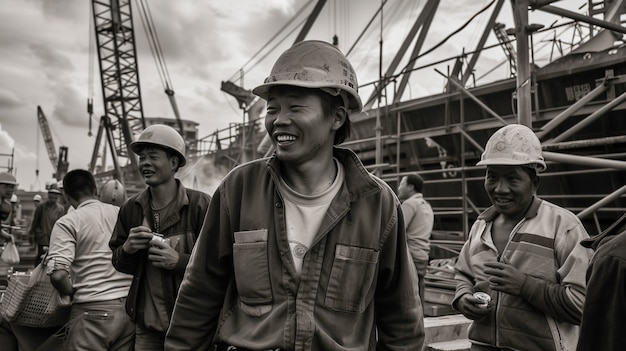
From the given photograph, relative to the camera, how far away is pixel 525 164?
2.92m

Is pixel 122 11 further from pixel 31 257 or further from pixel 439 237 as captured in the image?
pixel 439 237

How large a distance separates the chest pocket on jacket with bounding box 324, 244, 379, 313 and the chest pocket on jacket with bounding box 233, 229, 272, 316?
225 mm

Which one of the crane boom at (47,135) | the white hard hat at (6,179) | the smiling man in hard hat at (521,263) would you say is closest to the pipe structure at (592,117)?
the smiling man in hard hat at (521,263)

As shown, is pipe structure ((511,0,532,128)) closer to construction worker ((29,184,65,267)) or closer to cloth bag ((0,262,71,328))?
cloth bag ((0,262,71,328))

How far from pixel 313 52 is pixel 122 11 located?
1438 inches

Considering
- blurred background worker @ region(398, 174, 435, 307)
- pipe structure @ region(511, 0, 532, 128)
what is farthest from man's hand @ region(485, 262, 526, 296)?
pipe structure @ region(511, 0, 532, 128)

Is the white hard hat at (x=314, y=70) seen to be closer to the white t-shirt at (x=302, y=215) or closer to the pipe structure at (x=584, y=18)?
the white t-shirt at (x=302, y=215)

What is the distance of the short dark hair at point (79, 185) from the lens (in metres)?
4.09

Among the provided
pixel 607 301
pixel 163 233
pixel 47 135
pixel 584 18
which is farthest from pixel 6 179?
pixel 47 135

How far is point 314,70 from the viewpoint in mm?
1974

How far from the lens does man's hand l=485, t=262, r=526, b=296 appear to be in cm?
264

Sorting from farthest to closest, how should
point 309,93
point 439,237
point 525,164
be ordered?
1. point 439,237
2. point 525,164
3. point 309,93

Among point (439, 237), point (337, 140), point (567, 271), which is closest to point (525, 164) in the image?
point (567, 271)

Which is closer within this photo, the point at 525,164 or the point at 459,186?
the point at 525,164
